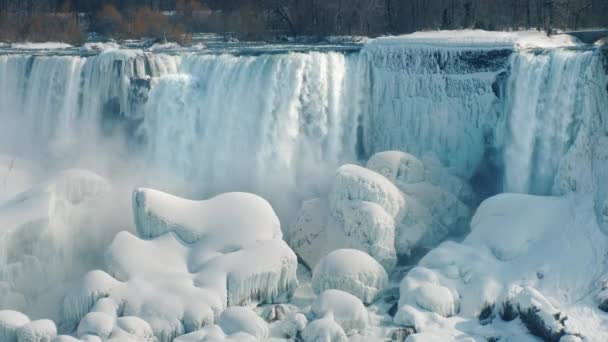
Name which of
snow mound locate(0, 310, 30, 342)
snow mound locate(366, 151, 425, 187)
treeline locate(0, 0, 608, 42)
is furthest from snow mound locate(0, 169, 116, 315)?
treeline locate(0, 0, 608, 42)

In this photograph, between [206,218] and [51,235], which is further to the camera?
[51,235]

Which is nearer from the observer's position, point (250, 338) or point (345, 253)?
point (250, 338)

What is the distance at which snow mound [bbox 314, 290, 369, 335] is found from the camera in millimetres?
12102

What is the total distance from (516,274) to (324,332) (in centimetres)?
298

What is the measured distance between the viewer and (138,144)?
18000mm

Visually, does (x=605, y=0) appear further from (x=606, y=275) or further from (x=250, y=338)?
(x=250, y=338)

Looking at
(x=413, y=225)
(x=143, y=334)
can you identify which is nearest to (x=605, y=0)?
(x=413, y=225)

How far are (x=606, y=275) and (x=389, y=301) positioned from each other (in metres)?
2.96

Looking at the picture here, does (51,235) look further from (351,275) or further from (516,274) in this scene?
(516,274)

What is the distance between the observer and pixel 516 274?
12.8 metres

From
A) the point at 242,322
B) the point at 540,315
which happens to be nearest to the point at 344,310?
the point at 242,322

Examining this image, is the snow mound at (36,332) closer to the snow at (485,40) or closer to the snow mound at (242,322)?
the snow mound at (242,322)

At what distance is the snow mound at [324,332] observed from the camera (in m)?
11.7

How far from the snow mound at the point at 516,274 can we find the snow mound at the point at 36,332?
453cm
